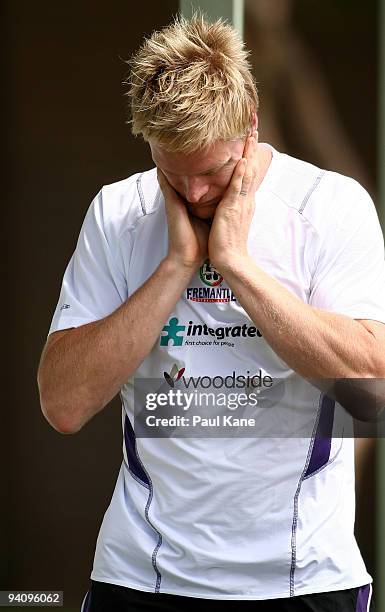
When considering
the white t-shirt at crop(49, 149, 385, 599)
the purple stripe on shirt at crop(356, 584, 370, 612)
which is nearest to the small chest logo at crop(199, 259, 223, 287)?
the white t-shirt at crop(49, 149, 385, 599)

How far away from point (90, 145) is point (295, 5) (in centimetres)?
98

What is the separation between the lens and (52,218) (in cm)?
433

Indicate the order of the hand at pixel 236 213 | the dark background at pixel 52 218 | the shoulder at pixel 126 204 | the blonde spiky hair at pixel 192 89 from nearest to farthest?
the blonde spiky hair at pixel 192 89 → the hand at pixel 236 213 → the shoulder at pixel 126 204 → the dark background at pixel 52 218

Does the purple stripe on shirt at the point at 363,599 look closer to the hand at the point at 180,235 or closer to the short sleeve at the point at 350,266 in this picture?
the short sleeve at the point at 350,266

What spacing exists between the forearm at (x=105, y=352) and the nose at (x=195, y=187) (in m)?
0.13

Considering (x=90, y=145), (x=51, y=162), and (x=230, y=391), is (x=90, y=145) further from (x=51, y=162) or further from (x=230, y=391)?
(x=230, y=391)

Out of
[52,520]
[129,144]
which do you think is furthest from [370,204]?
[52,520]

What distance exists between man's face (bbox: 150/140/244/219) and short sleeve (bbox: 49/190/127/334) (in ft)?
0.61

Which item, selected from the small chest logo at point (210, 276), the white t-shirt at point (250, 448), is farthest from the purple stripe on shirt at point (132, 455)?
the small chest logo at point (210, 276)

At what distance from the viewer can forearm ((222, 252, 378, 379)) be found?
2076 mm

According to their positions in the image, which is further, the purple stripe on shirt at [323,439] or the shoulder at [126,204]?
the shoulder at [126,204]

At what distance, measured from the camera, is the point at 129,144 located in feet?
14.0

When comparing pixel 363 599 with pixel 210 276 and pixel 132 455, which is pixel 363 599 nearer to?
pixel 132 455

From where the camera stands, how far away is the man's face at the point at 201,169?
212 centimetres
